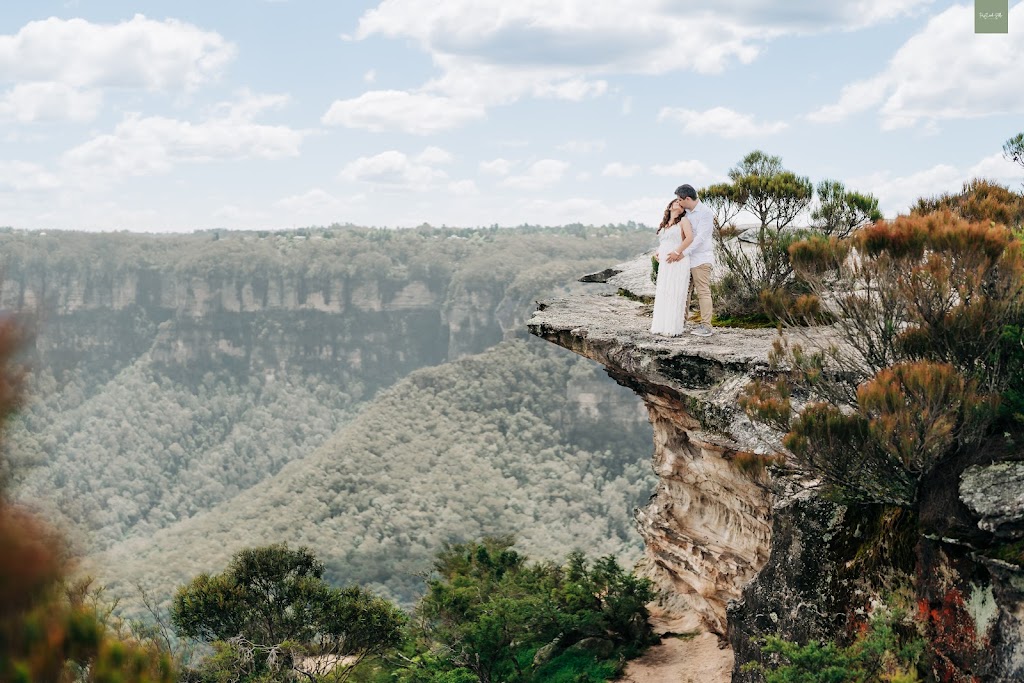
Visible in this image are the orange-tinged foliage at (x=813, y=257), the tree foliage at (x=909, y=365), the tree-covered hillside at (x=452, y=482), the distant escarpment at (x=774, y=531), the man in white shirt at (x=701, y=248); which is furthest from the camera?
the tree-covered hillside at (x=452, y=482)

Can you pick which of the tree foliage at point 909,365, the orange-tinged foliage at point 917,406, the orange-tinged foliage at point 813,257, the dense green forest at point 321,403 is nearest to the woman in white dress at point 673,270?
the orange-tinged foliage at point 813,257

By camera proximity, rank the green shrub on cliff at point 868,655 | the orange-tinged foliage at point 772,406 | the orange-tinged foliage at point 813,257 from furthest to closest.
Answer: the orange-tinged foliage at point 813,257, the orange-tinged foliage at point 772,406, the green shrub on cliff at point 868,655

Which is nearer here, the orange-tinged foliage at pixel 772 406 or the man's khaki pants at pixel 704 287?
the orange-tinged foliage at pixel 772 406

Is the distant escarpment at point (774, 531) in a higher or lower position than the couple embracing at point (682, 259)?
lower

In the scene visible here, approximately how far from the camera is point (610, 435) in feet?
214

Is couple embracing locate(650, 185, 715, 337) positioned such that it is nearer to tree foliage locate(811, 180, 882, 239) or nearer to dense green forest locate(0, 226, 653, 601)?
tree foliage locate(811, 180, 882, 239)

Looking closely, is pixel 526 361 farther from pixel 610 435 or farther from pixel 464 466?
pixel 464 466

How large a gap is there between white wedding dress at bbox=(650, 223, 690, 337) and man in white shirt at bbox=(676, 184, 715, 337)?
17 centimetres

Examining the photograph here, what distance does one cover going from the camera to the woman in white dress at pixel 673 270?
37.8 feet

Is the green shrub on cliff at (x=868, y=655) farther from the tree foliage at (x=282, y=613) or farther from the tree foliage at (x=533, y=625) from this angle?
the tree foliage at (x=282, y=613)

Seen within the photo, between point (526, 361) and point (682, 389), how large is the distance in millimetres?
59678

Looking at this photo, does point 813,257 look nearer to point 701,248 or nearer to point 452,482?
point 701,248

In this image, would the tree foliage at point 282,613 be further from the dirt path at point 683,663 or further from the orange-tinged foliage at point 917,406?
the orange-tinged foliage at point 917,406

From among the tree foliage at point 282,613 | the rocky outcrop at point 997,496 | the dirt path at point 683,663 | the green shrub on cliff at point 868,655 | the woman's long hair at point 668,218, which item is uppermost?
the woman's long hair at point 668,218
